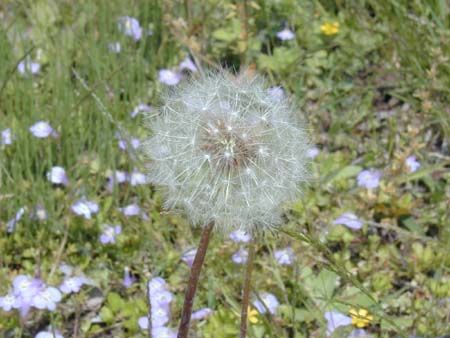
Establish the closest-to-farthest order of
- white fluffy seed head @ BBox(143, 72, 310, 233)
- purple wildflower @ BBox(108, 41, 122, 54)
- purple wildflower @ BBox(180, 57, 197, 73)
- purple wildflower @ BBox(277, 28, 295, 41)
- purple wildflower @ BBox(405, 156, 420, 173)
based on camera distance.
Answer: white fluffy seed head @ BBox(143, 72, 310, 233) → purple wildflower @ BBox(405, 156, 420, 173) → purple wildflower @ BBox(108, 41, 122, 54) → purple wildflower @ BBox(180, 57, 197, 73) → purple wildflower @ BBox(277, 28, 295, 41)

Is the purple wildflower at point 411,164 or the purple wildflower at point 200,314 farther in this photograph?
the purple wildflower at point 411,164

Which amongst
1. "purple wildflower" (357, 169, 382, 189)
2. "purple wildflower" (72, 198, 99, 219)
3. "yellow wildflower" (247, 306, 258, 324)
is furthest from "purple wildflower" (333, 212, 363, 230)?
"purple wildflower" (72, 198, 99, 219)

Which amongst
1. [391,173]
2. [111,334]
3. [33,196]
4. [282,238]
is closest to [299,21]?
[391,173]

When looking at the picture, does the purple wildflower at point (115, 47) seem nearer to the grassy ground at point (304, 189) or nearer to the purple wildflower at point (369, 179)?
the grassy ground at point (304, 189)

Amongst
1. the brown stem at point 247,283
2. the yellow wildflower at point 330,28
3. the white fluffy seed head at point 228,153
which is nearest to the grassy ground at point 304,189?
the yellow wildflower at point 330,28

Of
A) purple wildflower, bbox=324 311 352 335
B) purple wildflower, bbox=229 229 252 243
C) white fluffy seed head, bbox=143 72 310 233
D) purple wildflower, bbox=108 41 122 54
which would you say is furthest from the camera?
purple wildflower, bbox=108 41 122 54

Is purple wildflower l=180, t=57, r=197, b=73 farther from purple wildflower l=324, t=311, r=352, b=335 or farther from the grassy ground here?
Result: purple wildflower l=324, t=311, r=352, b=335

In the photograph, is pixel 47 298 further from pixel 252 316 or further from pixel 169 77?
pixel 169 77
